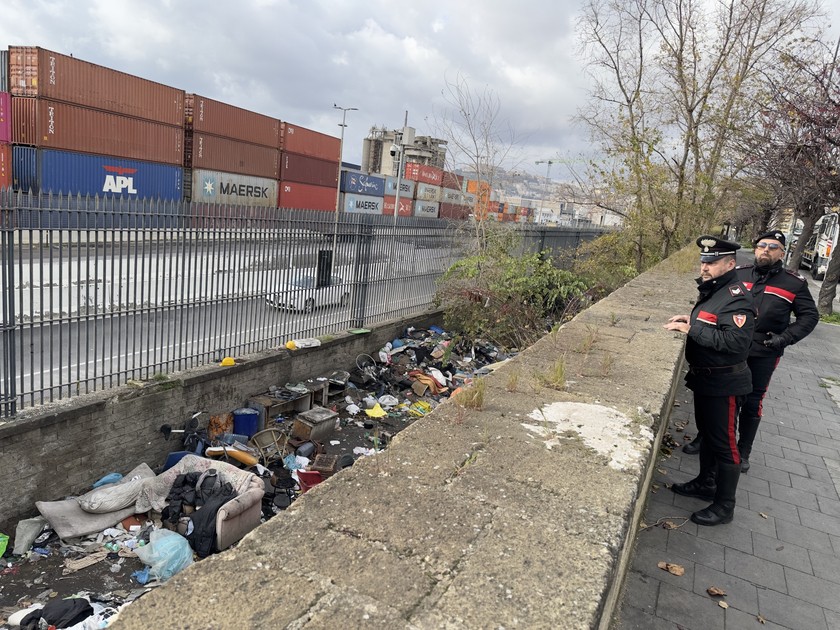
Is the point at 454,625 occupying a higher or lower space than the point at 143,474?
higher

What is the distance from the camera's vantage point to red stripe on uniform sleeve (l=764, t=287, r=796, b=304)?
16.8 ft

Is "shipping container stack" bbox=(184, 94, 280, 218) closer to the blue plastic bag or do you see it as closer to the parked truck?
the blue plastic bag

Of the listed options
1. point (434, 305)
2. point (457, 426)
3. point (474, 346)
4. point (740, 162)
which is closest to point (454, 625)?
point (457, 426)

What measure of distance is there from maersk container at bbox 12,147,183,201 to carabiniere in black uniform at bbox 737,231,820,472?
1498 centimetres

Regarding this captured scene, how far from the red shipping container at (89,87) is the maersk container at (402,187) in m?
20.5

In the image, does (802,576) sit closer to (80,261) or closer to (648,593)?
(648,593)

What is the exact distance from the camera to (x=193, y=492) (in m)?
4.74

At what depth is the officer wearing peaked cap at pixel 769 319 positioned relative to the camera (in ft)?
16.1

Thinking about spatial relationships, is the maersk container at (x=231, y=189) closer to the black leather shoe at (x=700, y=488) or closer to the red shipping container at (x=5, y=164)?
the red shipping container at (x=5, y=164)

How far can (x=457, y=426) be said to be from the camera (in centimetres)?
274

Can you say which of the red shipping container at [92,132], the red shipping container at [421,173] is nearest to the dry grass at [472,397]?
the red shipping container at [92,132]

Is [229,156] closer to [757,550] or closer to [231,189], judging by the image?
Answer: [231,189]

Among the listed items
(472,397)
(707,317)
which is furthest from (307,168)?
(472,397)

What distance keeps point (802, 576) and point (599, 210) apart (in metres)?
12.7
